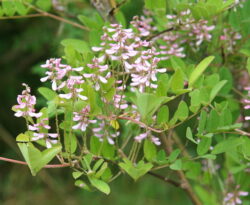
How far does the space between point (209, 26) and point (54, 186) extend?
4.55 ft

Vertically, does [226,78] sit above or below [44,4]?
below

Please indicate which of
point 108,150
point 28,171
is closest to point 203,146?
point 108,150

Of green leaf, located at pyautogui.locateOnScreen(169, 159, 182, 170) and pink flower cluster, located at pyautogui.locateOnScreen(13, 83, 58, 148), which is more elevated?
pink flower cluster, located at pyautogui.locateOnScreen(13, 83, 58, 148)

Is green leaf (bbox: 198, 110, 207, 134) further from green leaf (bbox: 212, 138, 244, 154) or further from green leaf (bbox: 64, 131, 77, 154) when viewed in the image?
green leaf (bbox: 64, 131, 77, 154)

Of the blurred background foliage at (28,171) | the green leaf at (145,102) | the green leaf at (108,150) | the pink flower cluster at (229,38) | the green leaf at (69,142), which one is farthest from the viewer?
the blurred background foliage at (28,171)

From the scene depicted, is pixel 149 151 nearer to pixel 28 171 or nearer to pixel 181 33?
pixel 181 33

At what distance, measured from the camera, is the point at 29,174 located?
213 centimetres

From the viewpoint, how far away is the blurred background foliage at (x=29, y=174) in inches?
77.5

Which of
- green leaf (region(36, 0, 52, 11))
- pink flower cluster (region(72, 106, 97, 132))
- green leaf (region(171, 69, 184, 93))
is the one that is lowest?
green leaf (region(171, 69, 184, 93))

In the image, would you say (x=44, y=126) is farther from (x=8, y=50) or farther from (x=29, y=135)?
(x=8, y=50)

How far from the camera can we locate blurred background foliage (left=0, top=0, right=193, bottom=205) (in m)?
1.97

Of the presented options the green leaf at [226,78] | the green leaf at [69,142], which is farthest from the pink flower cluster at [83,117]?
the green leaf at [226,78]

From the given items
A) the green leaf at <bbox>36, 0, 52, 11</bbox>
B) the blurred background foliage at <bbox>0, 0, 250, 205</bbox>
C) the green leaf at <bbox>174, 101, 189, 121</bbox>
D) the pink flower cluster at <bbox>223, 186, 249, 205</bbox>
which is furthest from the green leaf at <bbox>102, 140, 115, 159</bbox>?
the blurred background foliage at <bbox>0, 0, 250, 205</bbox>

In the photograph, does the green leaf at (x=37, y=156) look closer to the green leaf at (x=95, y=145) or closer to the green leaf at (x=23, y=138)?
the green leaf at (x=23, y=138)
